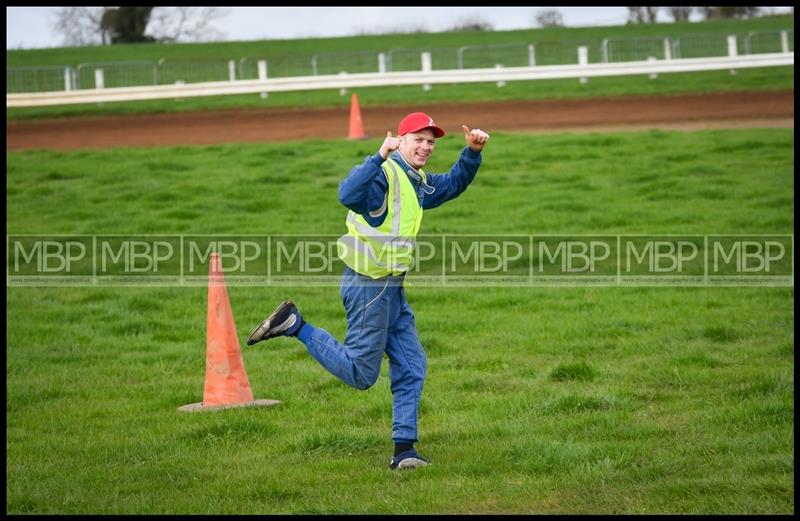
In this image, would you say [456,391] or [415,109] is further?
[415,109]

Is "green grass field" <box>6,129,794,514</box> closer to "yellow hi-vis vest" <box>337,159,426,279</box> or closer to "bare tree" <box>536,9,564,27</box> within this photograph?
"yellow hi-vis vest" <box>337,159,426,279</box>

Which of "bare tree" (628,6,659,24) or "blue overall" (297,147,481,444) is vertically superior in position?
"bare tree" (628,6,659,24)

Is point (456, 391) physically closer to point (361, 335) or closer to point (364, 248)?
point (361, 335)

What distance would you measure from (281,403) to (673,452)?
9.57 ft

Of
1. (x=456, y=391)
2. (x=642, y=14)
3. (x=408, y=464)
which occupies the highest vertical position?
(x=642, y=14)

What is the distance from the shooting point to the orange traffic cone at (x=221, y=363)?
877 cm

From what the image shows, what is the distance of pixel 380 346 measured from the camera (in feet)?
23.4

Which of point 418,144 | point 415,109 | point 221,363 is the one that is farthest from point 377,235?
point 415,109

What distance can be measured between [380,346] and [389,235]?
2.17 ft

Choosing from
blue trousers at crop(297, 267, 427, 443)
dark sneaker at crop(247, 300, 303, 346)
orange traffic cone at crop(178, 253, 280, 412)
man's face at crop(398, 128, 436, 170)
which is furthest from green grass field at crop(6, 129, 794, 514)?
man's face at crop(398, 128, 436, 170)

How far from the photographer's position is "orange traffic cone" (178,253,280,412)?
8.77 meters

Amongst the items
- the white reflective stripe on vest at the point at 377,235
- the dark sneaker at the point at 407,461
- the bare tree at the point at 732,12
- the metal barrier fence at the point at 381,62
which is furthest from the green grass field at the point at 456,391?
the bare tree at the point at 732,12

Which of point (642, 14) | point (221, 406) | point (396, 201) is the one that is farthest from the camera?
point (642, 14)

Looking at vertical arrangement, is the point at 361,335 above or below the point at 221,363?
above
